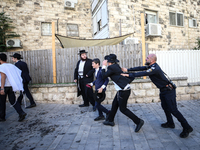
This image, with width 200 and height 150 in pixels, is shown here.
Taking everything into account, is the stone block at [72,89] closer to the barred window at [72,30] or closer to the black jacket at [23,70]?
the black jacket at [23,70]

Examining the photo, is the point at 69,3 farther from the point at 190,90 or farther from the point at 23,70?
the point at 190,90

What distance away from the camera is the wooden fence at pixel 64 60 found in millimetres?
6445

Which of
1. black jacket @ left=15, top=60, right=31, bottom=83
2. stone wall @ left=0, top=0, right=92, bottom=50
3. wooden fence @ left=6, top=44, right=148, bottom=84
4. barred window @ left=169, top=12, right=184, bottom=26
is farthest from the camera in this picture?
barred window @ left=169, top=12, right=184, bottom=26

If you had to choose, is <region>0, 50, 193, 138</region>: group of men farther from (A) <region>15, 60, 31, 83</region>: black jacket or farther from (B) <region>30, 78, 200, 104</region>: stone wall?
(B) <region>30, 78, 200, 104</region>: stone wall

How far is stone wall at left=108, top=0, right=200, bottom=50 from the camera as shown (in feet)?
33.0

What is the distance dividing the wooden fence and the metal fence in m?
1.36

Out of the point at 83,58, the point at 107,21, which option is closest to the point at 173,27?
the point at 107,21

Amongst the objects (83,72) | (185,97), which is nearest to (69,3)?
(83,72)

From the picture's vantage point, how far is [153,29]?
35.4 ft

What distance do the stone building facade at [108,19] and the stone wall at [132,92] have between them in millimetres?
5186

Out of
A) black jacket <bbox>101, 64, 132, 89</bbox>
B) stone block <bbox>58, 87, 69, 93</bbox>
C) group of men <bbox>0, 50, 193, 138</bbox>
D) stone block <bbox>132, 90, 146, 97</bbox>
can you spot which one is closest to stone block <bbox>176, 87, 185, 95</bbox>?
stone block <bbox>132, 90, 146, 97</bbox>

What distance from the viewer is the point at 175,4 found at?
1231 cm

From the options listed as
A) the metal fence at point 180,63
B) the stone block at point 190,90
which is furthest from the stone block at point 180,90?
the metal fence at point 180,63

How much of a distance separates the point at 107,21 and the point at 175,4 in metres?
6.60
